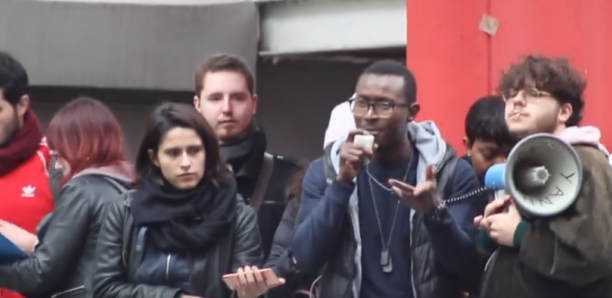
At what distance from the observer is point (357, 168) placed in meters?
3.85

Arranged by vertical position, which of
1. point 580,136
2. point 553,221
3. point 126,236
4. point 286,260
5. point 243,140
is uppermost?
point 580,136

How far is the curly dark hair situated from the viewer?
3.78 metres

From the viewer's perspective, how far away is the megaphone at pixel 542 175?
354 cm

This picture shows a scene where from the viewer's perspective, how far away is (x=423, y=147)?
4.07 m

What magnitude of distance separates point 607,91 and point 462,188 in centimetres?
146

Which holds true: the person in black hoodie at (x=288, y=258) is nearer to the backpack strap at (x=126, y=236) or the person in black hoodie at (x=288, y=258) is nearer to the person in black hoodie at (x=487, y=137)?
the backpack strap at (x=126, y=236)

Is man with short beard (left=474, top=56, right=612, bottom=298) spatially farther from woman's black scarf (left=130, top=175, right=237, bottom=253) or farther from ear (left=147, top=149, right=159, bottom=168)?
ear (left=147, top=149, right=159, bottom=168)

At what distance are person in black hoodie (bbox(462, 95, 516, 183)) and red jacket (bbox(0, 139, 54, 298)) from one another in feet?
5.49

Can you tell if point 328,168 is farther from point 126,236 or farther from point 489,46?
point 489,46

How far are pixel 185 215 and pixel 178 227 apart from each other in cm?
6

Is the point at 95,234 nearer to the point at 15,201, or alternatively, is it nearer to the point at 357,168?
the point at 15,201

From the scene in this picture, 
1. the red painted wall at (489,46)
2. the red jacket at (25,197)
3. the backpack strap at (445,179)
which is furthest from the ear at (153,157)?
the red painted wall at (489,46)

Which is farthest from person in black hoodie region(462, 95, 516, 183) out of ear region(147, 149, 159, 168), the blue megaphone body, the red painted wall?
ear region(147, 149, 159, 168)

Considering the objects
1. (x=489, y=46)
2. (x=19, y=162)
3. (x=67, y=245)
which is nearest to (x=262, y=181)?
(x=67, y=245)
